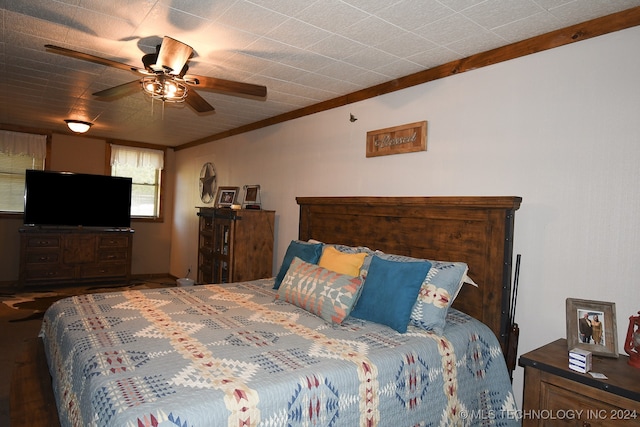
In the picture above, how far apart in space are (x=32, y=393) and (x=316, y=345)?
4.71 feet

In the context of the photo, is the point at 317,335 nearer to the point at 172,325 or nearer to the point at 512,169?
the point at 172,325

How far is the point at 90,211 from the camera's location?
20.2 feet

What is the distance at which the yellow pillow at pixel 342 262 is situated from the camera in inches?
102

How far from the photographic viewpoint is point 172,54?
2.23 m

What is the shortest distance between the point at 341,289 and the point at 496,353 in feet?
3.18

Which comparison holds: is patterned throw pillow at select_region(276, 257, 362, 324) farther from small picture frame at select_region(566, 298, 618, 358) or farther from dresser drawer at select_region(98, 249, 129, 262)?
dresser drawer at select_region(98, 249, 129, 262)

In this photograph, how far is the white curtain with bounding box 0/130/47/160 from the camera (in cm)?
579

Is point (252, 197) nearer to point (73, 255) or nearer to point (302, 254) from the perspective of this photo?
point (302, 254)

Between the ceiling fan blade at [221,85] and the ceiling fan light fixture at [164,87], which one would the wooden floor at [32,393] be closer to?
the ceiling fan light fixture at [164,87]

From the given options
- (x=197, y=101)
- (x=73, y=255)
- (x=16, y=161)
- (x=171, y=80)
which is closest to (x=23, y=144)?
(x=16, y=161)

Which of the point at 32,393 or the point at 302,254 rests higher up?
the point at 302,254

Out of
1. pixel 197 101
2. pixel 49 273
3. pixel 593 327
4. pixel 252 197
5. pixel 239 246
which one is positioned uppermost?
pixel 197 101

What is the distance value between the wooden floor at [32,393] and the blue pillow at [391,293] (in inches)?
63.2

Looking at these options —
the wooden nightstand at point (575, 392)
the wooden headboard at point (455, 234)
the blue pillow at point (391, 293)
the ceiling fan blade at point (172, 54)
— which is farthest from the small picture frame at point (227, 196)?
the wooden nightstand at point (575, 392)
